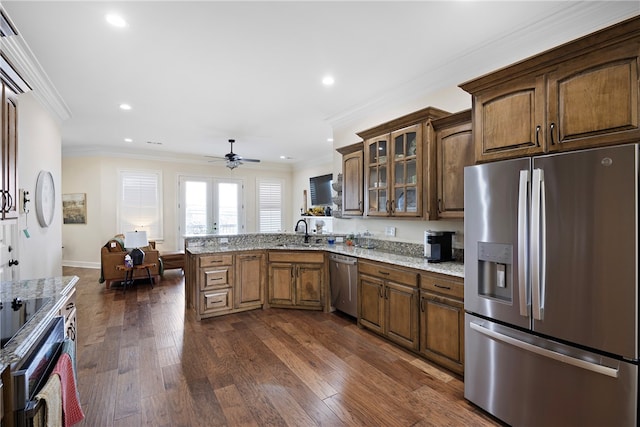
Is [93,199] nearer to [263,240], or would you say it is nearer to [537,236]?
[263,240]

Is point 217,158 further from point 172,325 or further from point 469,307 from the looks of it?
point 469,307

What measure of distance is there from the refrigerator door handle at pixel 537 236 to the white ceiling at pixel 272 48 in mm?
1426

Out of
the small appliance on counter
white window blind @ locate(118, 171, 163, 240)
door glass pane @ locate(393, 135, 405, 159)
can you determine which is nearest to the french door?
white window blind @ locate(118, 171, 163, 240)

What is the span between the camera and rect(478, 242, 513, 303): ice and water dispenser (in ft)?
6.25

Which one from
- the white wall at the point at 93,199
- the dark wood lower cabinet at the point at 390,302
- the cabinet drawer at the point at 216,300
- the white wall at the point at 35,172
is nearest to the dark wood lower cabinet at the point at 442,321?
the dark wood lower cabinet at the point at 390,302

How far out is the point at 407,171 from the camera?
3.24m

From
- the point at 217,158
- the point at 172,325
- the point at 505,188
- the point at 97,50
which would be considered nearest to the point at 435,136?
the point at 505,188

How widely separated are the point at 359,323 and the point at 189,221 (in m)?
6.04

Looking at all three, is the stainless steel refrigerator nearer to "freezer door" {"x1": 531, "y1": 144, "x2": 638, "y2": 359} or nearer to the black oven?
"freezer door" {"x1": 531, "y1": 144, "x2": 638, "y2": 359}

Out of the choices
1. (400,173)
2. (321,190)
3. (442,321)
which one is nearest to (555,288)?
(442,321)

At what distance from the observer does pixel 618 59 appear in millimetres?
1559

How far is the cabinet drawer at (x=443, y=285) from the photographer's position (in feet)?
7.98

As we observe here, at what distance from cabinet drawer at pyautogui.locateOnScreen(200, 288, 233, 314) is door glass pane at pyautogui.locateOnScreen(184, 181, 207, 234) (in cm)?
462

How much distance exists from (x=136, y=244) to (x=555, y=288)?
604 centimetres
